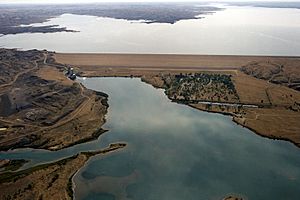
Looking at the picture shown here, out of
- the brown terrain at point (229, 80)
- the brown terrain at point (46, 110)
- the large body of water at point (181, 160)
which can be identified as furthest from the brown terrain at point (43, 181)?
the brown terrain at point (229, 80)

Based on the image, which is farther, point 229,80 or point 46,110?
point 229,80

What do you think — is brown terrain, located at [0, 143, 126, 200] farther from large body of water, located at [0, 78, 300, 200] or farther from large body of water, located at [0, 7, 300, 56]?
large body of water, located at [0, 7, 300, 56]

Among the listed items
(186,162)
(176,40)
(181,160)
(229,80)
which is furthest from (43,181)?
(176,40)

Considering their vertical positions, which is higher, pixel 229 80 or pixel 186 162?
pixel 229 80

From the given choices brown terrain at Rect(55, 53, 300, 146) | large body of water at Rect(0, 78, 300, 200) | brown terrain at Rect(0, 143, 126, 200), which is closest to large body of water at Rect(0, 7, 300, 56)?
brown terrain at Rect(55, 53, 300, 146)

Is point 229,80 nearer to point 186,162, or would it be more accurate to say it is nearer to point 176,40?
point 186,162

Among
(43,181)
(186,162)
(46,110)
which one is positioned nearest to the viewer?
(43,181)

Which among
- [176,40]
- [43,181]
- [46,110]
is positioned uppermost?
[176,40]
